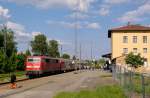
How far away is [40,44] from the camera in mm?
169375

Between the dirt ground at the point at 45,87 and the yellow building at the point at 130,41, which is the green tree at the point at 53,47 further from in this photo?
the dirt ground at the point at 45,87

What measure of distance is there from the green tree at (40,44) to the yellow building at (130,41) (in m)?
65.4

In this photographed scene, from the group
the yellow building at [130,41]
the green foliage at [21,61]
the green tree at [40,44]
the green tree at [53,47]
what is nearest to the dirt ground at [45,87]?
the green foliage at [21,61]

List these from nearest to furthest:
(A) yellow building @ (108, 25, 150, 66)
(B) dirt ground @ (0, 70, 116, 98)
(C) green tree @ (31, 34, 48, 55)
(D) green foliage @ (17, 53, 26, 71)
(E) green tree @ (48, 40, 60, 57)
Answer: (B) dirt ground @ (0, 70, 116, 98), (D) green foliage @ (17, 53, 26, 71), (A) yellow building @ (108, 25, 150, 66), (C) green tree @ (31, 34, 48, 55), (E) green tree @ (48, 40, 60, 57)

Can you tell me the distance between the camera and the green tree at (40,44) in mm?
169750

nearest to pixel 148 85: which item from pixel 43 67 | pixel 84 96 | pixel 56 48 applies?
pixel 84 96

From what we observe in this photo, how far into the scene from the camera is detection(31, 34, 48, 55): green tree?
16975 cm

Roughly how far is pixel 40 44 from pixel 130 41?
71150 millimetres

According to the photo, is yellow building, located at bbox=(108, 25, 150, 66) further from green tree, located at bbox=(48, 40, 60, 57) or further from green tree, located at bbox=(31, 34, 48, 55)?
green tree, located at bbox=(48, 40, 60, 57)

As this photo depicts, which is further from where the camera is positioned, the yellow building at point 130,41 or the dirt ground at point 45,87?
the yellow building at point 130,41

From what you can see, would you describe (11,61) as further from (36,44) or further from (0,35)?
(36,44)

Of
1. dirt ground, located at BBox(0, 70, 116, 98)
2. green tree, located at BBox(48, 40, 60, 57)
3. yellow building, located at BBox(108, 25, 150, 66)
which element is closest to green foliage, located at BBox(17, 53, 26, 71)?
yellow building, located at BBox(108, 25, 150, 66)

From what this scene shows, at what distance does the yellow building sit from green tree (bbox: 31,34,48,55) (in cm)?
6536

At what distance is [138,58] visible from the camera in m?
74.8
